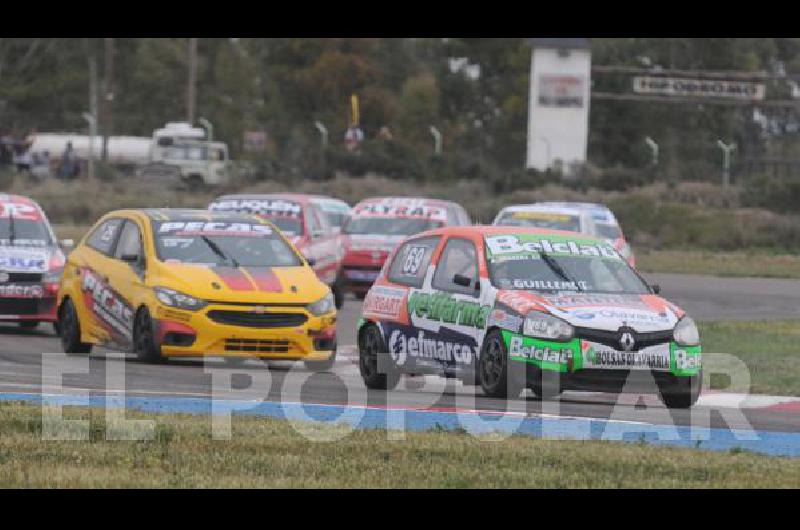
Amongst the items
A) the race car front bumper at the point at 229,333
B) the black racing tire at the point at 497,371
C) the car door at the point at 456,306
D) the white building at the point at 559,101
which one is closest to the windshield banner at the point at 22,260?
the race car front bumper at the point at 229,333

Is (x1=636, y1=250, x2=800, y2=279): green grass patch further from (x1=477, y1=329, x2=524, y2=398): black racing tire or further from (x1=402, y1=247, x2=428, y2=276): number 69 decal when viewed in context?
(x1=477, y1=329, x2=524, y2=398): black racing tire

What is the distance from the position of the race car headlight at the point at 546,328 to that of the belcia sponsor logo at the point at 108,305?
4.82 metres

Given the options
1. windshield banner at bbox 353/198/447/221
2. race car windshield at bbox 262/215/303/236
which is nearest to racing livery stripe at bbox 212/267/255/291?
race car windshield at bbox 262/215/303/236

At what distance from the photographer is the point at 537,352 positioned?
47.4ft

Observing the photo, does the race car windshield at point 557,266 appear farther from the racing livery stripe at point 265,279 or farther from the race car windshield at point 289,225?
the race car windshield at point 289,225

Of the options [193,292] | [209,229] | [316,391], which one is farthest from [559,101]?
[316,391]

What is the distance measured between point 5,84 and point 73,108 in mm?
5030

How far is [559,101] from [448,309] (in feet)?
176

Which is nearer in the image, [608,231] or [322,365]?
[322,365]

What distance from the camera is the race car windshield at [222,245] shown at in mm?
18359

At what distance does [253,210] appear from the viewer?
2769 centimetres

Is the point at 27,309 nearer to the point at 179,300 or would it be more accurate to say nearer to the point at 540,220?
the point at 179,300

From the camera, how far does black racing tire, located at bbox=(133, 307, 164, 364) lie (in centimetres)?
1742
